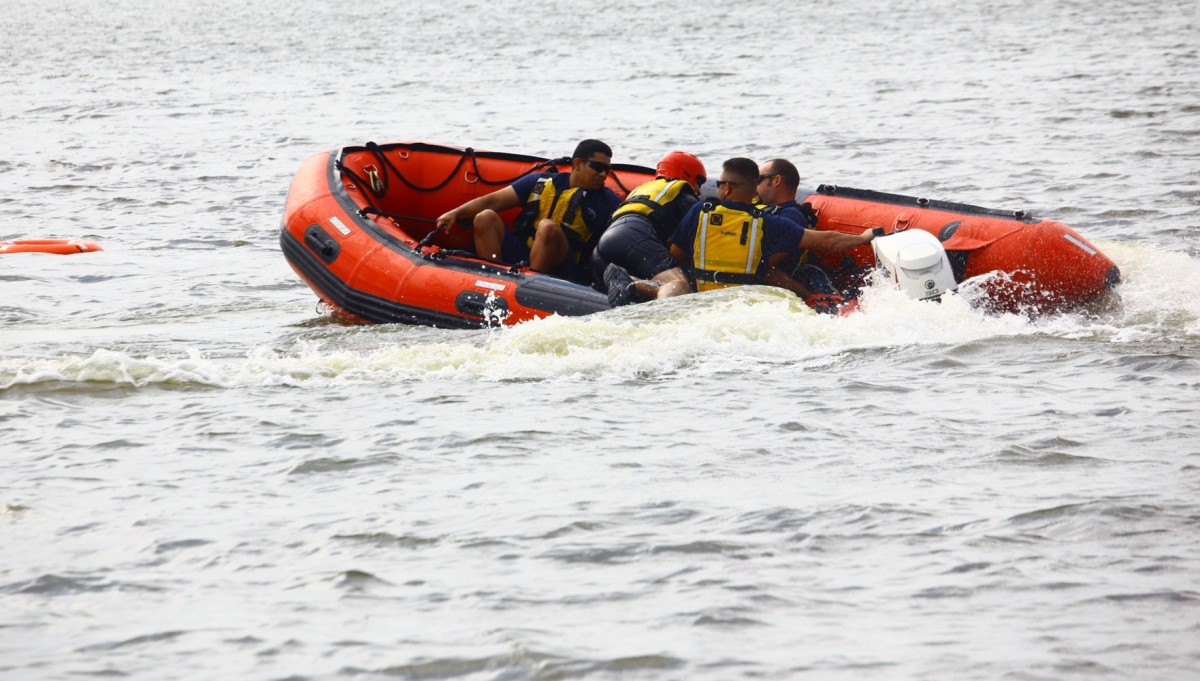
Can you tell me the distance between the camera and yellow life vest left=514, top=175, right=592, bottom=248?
6.65m

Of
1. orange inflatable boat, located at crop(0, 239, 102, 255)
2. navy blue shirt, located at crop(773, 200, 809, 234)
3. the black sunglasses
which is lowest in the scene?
orange inflatable boat, located at crop(0, 239, 102, 255)

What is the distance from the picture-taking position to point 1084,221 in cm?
870

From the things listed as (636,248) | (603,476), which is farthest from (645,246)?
(603,476)

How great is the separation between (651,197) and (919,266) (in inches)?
50.1

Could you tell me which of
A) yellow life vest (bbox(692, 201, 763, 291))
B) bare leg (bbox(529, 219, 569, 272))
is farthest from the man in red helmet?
bare leg (bbox(529, 219, 569, 272))

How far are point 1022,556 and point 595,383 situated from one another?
2.16 metres

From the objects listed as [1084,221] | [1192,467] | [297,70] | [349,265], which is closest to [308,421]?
[349,265]

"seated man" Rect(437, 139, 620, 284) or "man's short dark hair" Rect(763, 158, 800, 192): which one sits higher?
"man's short dark hair" Rect(763, 158, 800, 192)

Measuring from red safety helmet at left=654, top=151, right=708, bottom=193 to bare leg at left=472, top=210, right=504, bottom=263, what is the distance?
800mm

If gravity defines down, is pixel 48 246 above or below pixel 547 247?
below

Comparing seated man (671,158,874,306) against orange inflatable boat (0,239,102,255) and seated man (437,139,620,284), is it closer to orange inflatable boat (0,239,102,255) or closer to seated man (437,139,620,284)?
seated man (437,139,620,284)

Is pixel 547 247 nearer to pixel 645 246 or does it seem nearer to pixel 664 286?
pixel 645 246

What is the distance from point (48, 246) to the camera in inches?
354

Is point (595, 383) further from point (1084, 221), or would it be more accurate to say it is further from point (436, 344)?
point (1084, 221)
